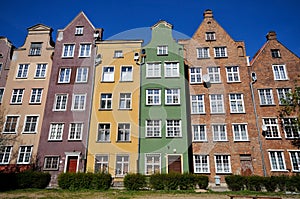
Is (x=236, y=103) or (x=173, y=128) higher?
(x=236, y=103)

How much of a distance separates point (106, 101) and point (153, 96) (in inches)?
223

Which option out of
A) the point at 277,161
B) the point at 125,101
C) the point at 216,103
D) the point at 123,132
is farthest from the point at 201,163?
the point at 125,101

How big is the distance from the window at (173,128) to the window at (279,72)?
13245 millimetres

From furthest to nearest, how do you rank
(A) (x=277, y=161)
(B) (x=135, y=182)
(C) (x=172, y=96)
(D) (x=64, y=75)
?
(D) (x=64, y=75) < (C) (x=172, y=96) < (A) (x=277, y=161) < (B) (x=135, y=182)

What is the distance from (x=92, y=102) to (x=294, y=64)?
2494 cm

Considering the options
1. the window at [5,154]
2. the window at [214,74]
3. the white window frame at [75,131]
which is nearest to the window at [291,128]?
the window at [214,74]

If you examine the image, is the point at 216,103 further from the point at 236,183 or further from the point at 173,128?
the point at 236,183

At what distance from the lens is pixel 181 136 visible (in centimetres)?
2522

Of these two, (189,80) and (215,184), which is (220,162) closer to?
(215,184)

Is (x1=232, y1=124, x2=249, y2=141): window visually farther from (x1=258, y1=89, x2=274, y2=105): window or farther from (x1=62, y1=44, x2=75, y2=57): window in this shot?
(x1=62, y1=44, x2=75, y2=57): window

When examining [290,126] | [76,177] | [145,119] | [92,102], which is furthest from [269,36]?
[76,177]

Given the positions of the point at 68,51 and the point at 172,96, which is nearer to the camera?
the point at 172,96

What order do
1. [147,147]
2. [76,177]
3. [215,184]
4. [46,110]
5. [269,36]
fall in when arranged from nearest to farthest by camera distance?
[76,177] < [215,184] < [147,147] < [46,110] < [269,36]

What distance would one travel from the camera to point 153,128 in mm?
25969
